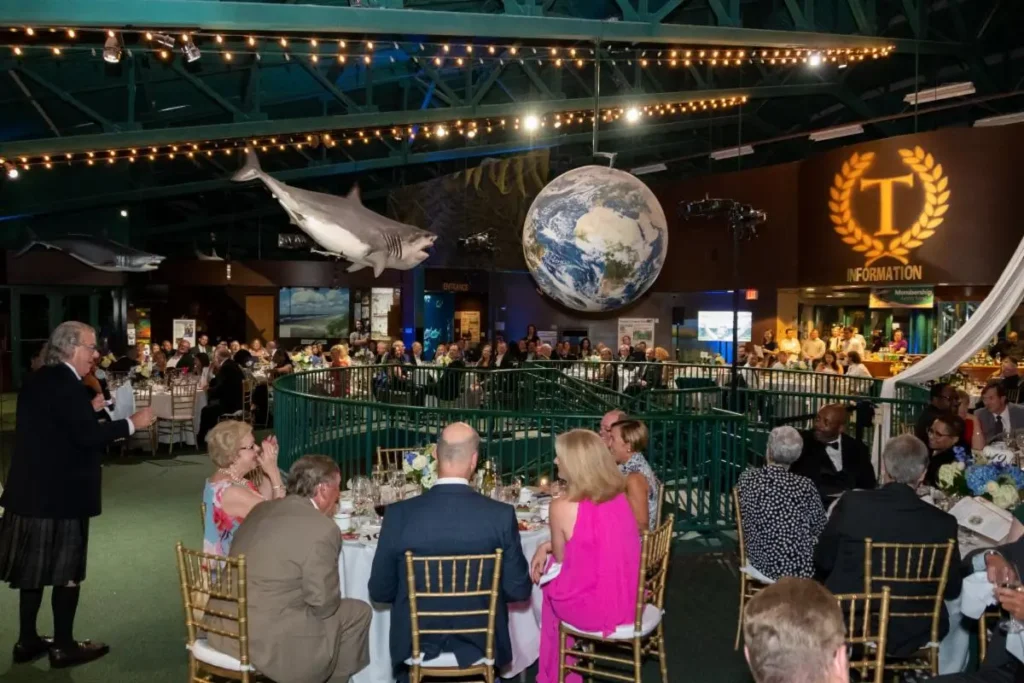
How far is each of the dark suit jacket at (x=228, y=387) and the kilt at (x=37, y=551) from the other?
24.9ft

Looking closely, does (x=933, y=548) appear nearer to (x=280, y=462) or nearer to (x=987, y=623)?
(x=987, y=623)

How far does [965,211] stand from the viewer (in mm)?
14164

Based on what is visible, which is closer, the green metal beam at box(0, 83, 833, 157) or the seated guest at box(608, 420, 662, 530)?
the seated guest at box(608, 420, 662, 530)

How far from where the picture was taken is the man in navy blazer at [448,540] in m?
3.57

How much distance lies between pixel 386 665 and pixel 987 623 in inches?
128

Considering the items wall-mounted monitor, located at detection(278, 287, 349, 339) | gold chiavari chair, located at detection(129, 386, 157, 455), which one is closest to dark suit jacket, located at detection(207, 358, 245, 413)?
gold chiavari chair, located at detection(129, 386, 157, 455)

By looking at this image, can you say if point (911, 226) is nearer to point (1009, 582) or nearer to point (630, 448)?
point (630, 448)

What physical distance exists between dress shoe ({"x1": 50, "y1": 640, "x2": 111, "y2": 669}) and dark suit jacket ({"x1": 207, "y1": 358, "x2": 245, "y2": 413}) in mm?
7489

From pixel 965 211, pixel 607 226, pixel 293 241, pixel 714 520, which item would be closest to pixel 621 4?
pixel 607 226

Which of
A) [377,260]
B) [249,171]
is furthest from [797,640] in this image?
[249,171]

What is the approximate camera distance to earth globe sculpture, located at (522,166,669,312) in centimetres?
601

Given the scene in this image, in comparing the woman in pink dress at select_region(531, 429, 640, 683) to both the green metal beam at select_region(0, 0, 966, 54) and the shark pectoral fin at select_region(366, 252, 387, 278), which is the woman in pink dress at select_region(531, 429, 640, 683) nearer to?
the shark pectoral fin at select_region(366, 252, 387, 278)

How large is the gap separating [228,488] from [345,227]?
2.98m

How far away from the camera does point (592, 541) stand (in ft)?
12.7
